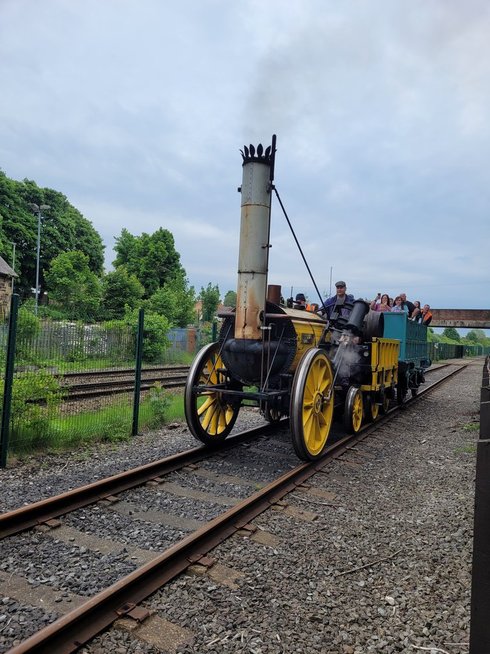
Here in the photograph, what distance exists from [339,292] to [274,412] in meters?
2.39

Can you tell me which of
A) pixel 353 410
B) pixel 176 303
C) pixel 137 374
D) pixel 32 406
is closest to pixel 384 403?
pixel 353 410

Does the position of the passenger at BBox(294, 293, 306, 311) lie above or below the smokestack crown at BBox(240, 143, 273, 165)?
below

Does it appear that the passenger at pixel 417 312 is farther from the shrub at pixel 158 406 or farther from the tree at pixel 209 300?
the tree at pixel 209 300

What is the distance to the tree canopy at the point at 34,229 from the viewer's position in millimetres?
45688

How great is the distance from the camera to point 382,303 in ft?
40.3

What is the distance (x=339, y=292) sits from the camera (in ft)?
26.9

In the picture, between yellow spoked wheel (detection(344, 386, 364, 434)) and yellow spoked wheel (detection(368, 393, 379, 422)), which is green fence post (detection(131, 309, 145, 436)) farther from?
yellow spoked wheel (detection(368, 393, 379, 422))

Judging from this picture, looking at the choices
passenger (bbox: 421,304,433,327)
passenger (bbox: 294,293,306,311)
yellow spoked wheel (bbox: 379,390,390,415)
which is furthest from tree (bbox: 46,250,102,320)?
passenger (bbox: 294,293,306,311)

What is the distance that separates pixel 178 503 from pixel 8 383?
8.36ft

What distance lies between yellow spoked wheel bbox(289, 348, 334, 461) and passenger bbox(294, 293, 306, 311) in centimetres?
145

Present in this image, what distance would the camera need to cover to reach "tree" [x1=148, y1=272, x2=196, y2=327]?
98.5 ft

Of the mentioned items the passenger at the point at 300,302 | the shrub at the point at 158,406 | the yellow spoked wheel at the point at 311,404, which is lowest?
the shrub at the point at 158,406

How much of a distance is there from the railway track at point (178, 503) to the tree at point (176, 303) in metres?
22.0

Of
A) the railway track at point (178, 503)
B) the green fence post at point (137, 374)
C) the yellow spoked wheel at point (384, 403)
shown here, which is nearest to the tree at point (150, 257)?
the yellow spoked wheel at point (384, 403)
